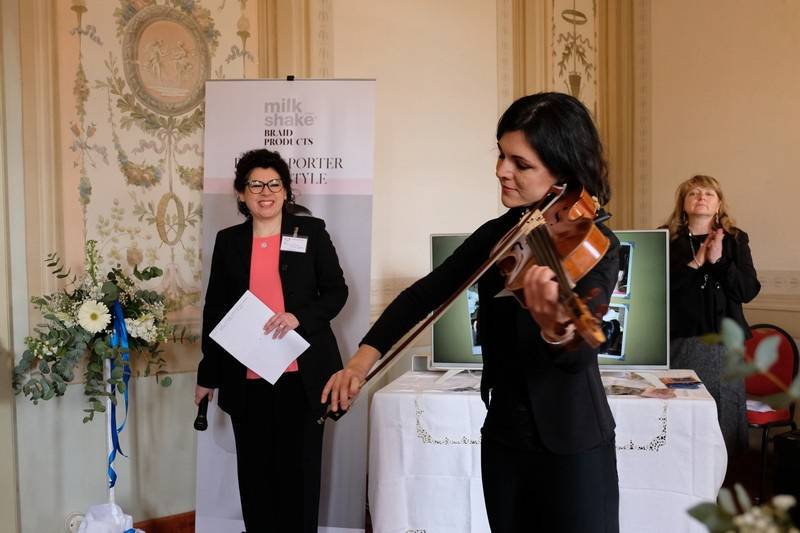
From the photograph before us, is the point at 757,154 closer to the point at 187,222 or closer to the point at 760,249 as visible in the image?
the point at 760,249

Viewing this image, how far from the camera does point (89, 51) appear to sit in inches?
118

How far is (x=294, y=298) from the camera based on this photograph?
273 cm

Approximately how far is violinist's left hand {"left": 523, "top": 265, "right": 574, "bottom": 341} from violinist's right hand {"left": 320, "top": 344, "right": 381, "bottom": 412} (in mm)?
406

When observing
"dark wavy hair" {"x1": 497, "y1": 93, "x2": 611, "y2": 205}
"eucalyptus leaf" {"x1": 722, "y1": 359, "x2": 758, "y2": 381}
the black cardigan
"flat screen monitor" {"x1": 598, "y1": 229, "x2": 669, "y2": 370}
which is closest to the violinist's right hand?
"dark wavy hair" {"x1": 497, "y1": 93, "x2": 611, "y2": 205}

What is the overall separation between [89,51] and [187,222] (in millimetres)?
793

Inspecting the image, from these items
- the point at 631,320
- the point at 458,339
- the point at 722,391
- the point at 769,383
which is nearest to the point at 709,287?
the point at 722,391

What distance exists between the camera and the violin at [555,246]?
1.20m

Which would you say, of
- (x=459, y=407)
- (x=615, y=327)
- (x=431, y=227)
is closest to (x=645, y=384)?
(x=615, y=327)

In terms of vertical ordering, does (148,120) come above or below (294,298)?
above

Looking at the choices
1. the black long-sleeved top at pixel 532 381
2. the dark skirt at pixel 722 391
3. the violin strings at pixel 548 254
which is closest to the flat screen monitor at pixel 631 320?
the dark skirt at pixel 722 391

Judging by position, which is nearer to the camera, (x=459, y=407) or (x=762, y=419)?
(x=459, y=407)

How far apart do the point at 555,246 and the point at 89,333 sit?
6.43ft

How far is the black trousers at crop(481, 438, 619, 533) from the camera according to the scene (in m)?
1.30

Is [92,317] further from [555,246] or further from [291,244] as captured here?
[555,246]
